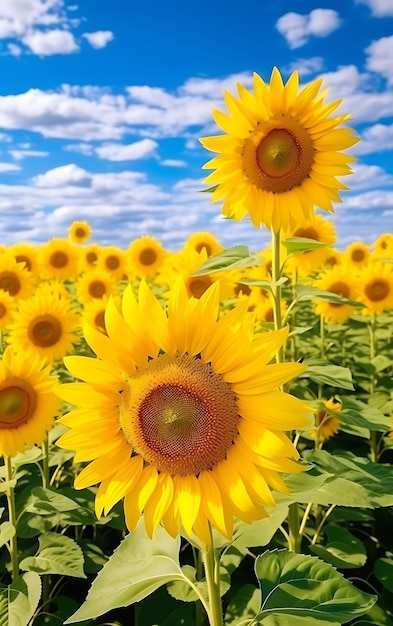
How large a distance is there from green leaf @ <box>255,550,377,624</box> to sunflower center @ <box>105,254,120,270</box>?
8511 mm

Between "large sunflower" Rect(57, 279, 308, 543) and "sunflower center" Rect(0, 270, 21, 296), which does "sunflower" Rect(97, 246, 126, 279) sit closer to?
"sunflower center" Rect(0, 270, 21, 296)

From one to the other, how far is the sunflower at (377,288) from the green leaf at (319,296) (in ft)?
11.7

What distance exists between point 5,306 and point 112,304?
14.8ft

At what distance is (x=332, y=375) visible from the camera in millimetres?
3100

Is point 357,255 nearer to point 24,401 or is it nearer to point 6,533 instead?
point 24,401

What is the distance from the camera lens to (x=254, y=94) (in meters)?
3.25

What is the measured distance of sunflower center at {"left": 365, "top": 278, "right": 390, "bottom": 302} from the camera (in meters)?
6.85

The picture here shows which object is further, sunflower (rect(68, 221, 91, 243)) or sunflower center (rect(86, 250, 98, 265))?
sunflower (rect(68, 221, 91, 243))

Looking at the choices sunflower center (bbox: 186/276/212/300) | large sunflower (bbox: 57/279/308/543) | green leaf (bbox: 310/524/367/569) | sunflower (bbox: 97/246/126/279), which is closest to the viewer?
large sunflower (bbox: 57/279/308/543)

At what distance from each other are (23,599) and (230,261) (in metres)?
1.96

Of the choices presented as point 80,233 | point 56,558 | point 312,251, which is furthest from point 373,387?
point 80,233

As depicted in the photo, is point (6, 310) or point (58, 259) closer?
point (6, 310)

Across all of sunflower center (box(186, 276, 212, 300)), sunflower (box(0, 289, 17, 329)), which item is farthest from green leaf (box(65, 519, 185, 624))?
sunflower (box(0, 289, 17, 329))

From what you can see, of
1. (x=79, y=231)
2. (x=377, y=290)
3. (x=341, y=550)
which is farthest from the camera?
(x=79, y=231)
